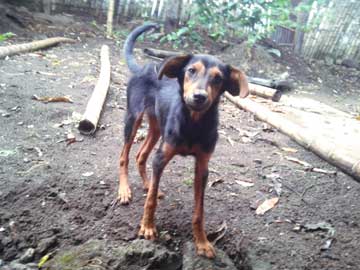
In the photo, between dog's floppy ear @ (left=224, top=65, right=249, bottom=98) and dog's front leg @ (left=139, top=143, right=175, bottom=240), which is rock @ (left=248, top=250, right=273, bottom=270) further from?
dog's floppy ear @ (left=224, top=65, right=249, bottom=98)

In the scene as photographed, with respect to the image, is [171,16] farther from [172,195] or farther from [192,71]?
[192,71]

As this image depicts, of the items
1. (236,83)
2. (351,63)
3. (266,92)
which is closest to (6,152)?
(236,83)

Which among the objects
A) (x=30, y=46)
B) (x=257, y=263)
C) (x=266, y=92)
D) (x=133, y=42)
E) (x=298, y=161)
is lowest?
(x=30, y=46)

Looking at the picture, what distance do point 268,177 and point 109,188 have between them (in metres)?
1.89

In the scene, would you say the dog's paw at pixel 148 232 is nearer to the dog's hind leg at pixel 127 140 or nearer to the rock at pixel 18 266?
the dog's hind leg at pixel 127 140

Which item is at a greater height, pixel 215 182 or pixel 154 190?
pixel 154 190

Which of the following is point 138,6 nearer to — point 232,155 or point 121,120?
point 121,120

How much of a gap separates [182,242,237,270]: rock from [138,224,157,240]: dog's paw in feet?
0.95

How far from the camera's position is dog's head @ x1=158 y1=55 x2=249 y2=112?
2570mm

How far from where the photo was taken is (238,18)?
11.7 metres

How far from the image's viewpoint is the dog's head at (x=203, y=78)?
101 inches

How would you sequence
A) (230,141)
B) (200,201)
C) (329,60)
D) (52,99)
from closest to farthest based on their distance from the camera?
1. (200,201)
2. (230,141)
3. (52,99)
4. (329,60)

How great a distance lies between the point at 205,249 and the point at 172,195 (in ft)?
3.14

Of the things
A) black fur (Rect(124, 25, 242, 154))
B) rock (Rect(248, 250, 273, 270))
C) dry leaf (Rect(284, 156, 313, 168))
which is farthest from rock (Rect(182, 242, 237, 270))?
dry leaf (Rect(284, 156, 313, 168))
